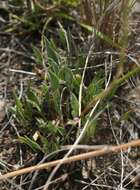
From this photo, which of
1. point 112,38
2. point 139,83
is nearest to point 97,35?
point 112,38

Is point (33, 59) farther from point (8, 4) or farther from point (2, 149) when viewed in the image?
point (2, 149)

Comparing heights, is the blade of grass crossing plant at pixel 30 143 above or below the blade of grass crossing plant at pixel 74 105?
below

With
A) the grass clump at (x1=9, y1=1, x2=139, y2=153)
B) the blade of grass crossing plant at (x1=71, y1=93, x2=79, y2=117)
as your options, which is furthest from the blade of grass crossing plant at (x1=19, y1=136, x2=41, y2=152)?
the blade of grass crossing plant at (x1=71, y1=93, x2=79, y2=117)

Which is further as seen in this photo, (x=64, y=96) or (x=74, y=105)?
(x=64, y=96)

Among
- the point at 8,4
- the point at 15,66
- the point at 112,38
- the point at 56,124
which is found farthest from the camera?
the point at 8,4

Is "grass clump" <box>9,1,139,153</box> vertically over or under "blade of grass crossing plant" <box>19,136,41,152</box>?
over

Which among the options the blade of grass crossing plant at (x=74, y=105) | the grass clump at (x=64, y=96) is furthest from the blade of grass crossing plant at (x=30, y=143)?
the blade of grass crossing plant at (x=74, y=105)

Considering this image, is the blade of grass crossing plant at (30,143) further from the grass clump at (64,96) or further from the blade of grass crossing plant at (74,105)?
the blade of grass crossing plant at (74,105)

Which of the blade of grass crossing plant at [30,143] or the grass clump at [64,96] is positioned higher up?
the grass clump at [64,96]

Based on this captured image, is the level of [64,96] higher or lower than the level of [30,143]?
higher

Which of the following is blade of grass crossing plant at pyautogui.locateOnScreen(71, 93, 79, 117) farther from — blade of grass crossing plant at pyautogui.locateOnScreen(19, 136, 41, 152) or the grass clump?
blade of grass crossing plant at pyautogui.locateOnScreen(19, 136, 41, 152)

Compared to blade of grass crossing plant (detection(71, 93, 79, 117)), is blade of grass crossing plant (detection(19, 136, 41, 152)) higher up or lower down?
lower down
